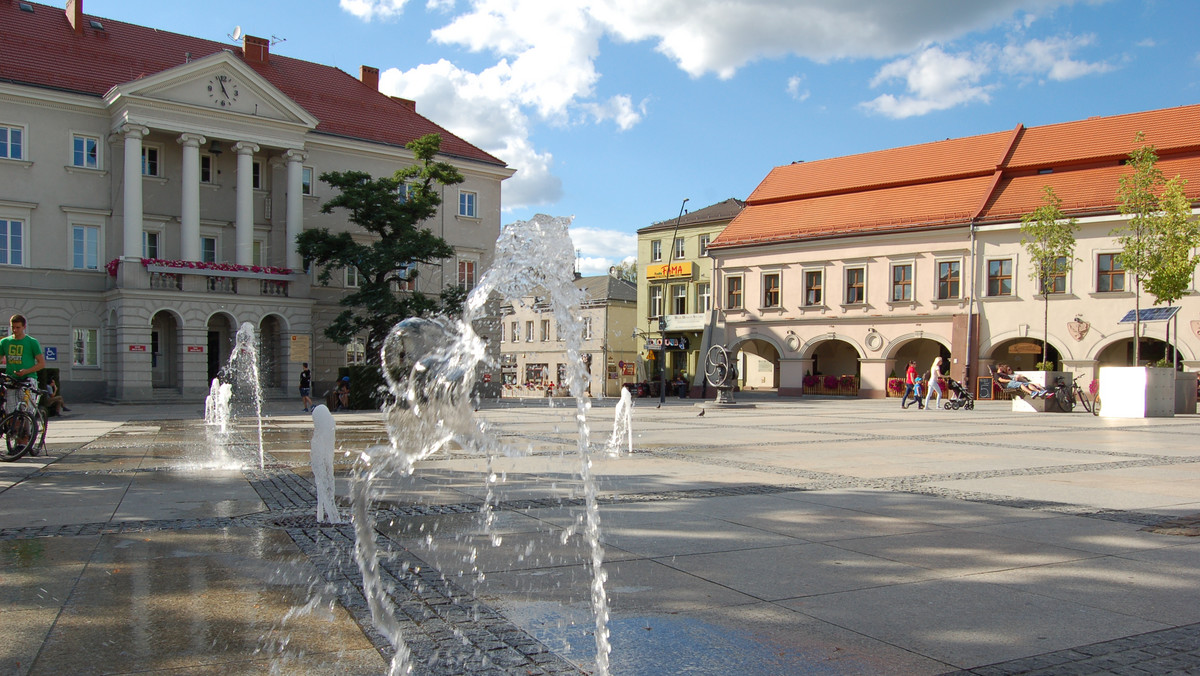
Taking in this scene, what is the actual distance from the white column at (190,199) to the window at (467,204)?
43.7ft

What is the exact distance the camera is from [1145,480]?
978 cm

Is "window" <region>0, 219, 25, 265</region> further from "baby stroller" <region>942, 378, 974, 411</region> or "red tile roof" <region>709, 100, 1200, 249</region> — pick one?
"baby stroller" <region>942, 378, 974, 411</region>

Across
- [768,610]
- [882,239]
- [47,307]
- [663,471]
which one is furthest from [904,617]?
[882,239]

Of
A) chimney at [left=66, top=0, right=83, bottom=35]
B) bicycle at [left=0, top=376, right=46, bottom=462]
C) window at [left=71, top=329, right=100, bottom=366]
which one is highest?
chimney at [left=66, top=0, right=83, bottom=35]

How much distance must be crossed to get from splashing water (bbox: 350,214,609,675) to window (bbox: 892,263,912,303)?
39.3 m

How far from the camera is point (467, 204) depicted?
46531 mm

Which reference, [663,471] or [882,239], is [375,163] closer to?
[882,239]

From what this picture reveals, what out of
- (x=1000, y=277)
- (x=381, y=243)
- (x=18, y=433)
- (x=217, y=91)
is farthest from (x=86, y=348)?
(x=1000, y=277)

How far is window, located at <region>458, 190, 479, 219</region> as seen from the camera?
46.2 m

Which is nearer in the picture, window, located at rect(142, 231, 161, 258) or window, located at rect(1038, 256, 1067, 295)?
window, located at rect(1038, 256, 1067, 295)

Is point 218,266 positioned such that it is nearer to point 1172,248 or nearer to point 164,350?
point 164,350

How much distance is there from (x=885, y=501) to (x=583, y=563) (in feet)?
12.4

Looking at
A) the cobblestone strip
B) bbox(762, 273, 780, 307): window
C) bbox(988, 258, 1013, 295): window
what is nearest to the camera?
the cobblestone strip

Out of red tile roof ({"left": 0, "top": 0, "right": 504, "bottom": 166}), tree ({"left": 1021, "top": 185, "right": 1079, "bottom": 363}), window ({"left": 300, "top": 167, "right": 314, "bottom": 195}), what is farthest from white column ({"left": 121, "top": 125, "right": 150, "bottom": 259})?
tree ({"left": 1021, "top": 185, "right": 1079, "bottom": 363})
